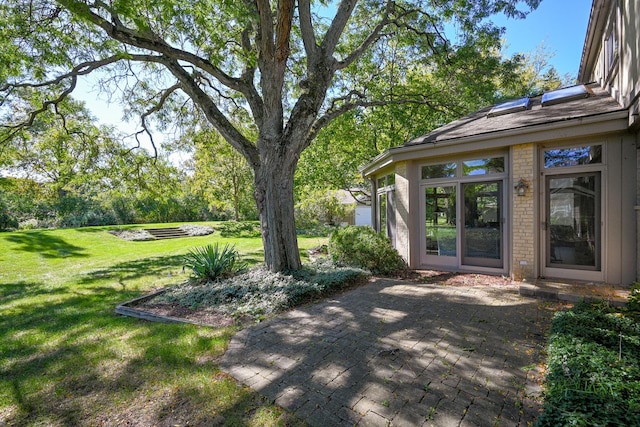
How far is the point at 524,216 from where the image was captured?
250 inches

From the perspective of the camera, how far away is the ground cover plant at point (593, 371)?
196 centimetres

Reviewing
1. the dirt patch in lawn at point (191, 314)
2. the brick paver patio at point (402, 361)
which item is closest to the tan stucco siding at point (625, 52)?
the brick paver patio at point (402, 361)

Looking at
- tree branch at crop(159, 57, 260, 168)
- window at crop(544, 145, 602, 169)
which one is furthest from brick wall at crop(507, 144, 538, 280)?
tree branch at crop(159, 57, 260, 168)

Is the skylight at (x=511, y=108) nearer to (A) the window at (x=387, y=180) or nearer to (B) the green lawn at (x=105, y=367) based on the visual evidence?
(A) the window at (x=387, y=180)

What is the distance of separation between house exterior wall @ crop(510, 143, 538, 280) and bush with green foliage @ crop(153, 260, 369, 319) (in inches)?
141

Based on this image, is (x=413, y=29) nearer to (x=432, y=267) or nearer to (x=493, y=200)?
(x=493, y=200)

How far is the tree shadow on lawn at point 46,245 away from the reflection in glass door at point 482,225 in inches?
593

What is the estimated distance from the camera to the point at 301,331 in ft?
13.6

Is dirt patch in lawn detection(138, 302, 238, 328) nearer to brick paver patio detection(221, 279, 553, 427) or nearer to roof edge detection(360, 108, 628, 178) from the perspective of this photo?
brick paver patio detection(221, 279, 553, 427)

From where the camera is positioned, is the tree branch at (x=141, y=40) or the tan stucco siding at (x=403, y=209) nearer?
the tree branch at (x=141, y=40)

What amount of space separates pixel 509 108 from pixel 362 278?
19.8 feet

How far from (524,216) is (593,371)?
4.58 meters

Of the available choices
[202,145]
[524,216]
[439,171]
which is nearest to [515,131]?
[524,216]

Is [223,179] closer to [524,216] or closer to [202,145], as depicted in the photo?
[202,145]
